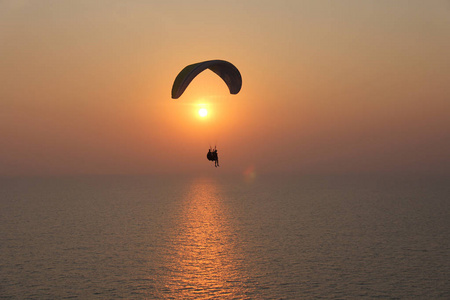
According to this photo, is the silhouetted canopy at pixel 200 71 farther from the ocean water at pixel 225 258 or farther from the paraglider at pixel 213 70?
the ocean water at pixel 225 258

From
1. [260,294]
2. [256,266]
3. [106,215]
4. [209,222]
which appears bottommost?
[260,294]

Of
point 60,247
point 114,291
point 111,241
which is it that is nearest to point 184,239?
point 111,241

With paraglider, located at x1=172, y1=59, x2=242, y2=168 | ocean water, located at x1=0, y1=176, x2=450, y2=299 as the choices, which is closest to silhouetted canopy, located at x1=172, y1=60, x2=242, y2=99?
paraglider, located at x1=172, y1=59, x2=242, y2=168

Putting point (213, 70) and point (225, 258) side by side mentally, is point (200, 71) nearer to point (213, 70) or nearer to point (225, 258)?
point (213, 70)

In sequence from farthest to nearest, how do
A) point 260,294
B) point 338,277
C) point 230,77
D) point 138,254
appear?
point 138,254, point 338,277, point 260,294, point 230,77

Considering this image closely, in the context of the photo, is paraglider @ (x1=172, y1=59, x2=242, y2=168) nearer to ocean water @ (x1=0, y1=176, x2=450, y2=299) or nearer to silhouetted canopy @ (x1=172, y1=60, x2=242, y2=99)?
silhouetted canopy @ (x1=172, y1=60, x2=242, y2=99)

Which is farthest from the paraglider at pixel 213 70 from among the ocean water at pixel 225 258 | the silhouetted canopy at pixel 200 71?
the ocean water at pixel 225 258

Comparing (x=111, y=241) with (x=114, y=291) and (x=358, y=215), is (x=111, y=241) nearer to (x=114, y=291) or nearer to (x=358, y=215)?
(x=114, y=291)

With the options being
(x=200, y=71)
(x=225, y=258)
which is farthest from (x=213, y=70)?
(x=225, y=258)
